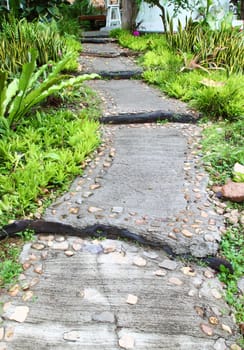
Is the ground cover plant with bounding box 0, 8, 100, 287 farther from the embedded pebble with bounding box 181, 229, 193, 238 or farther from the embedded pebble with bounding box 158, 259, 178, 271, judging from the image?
the embedded pebble with bounding box 181, 229, 193, 238

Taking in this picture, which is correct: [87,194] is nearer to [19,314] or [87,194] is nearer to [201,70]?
[19,314]

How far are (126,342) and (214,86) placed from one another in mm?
2929

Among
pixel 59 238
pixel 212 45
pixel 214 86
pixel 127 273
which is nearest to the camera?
pixel 127 273

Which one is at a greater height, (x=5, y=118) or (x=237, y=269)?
(x=5, y=118)

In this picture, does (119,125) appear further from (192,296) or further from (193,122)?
(192,296)

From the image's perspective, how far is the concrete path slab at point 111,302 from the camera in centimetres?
147

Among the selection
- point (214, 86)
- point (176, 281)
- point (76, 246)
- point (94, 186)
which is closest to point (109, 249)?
point (76, 246)

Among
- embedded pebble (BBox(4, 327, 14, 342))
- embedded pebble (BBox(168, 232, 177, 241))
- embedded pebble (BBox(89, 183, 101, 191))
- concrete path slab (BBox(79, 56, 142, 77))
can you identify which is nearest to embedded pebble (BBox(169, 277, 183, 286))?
embedded pebble (BBox(168, 232, 177, 241))

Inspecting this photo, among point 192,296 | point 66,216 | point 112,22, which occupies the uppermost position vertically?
point 112,22

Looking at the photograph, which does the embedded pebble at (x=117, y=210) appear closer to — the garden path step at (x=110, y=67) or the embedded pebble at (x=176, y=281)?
the embedded pebble at (x=176, y=281)

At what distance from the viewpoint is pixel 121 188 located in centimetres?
247

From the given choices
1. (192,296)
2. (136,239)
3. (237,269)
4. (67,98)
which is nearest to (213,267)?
(237,269)

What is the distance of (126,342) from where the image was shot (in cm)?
145

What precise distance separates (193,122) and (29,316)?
258 centimetres
